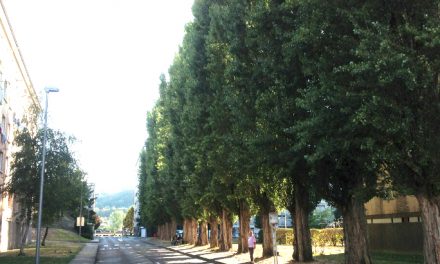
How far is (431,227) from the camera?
1159cm

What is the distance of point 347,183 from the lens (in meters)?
16.9

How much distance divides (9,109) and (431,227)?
3710 centimetres

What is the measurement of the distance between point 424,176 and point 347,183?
5189 mm

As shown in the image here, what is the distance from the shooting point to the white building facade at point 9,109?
33.4 meters

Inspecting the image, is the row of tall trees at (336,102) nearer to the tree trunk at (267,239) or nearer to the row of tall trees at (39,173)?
the tree trunk at (267,239)

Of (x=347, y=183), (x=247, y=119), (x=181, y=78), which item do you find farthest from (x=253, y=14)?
(x=181, y=78)

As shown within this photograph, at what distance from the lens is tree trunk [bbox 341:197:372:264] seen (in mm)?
16830

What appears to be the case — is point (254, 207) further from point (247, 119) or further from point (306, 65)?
point (306, 65)

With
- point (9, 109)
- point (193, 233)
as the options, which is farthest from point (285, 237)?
point (9, 109)

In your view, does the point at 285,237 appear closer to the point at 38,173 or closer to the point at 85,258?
the point at 85,258

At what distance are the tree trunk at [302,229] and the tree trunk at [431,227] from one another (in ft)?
30.1

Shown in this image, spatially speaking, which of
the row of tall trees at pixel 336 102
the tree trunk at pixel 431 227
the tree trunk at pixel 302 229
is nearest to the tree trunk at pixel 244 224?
the row of tall trees at pixel 336 102

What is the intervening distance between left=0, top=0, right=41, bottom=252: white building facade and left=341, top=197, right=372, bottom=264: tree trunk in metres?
22.7

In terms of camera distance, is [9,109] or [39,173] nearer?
[39,173]
